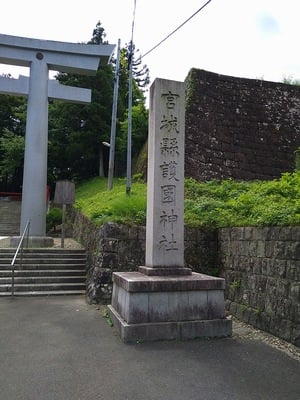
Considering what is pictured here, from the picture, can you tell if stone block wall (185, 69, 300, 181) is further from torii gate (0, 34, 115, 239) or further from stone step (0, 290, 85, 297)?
stone step (0, 290, 85, 297)

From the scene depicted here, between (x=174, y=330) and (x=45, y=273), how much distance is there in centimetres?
534

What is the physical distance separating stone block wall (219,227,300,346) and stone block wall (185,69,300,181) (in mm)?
6226

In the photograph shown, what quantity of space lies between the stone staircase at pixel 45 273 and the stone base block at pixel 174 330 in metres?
4.06

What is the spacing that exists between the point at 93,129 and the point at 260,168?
12.7 metres

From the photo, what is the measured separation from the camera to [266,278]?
5.73 metres

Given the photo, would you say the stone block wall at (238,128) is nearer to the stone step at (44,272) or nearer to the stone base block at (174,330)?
the stone step at (44,272)

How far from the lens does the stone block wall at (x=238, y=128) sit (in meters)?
13.6

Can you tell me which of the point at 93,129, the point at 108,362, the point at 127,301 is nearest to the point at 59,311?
the point at 127,301

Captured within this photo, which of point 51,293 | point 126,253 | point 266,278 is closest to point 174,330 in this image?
point 266,278

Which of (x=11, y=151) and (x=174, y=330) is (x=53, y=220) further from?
(x=174, y=330)

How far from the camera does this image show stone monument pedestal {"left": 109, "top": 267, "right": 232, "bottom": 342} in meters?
5.03

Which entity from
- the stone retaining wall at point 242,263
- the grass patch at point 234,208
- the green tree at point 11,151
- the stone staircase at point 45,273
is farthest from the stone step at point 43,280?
the green tree at point 11,151

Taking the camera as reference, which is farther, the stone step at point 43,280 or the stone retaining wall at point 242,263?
the stone step at point 43,280

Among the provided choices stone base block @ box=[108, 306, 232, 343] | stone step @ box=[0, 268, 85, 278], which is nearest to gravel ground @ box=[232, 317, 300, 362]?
stone base block @ box=[108, 306, 232, 343]
